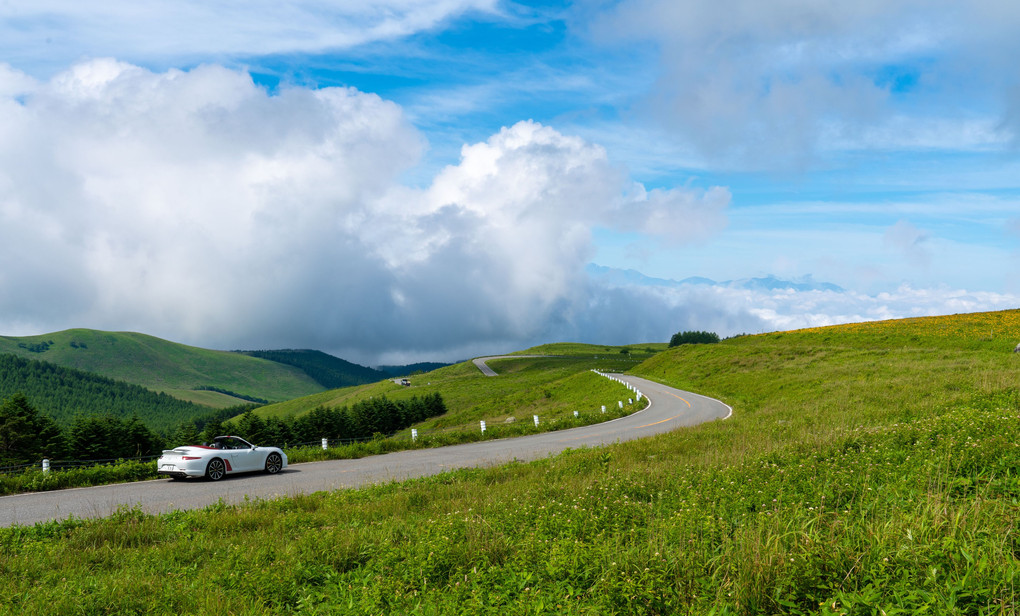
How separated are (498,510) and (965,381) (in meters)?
24.2

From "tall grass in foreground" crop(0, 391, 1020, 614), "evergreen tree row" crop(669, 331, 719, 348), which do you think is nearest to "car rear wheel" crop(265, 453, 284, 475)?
"tall grass in foreground" crop(0, 391, 1020, 614)

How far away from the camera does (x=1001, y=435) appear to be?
9.69 meters

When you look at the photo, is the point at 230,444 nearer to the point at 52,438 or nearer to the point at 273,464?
the point at 273,464

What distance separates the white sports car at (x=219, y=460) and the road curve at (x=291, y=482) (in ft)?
1.07

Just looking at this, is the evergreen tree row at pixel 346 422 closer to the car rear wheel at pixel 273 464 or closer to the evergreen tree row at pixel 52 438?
the evergreen tree row at pixel 52 438

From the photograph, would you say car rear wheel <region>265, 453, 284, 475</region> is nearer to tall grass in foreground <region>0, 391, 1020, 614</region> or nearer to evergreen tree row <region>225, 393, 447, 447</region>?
tall grass in foreground <region>0, 391, 1020, 614</region>

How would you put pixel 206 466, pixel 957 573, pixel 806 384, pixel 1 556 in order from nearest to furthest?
pixel 957 573, pixel 1 556, pixel 206 466, pixel 806 384

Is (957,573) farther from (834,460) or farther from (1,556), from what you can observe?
(1,556)

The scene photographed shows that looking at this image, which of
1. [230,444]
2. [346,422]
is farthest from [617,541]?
[346,422]

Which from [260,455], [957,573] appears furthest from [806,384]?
[957,573]

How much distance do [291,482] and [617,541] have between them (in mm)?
12523

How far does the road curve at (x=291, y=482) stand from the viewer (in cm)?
1304

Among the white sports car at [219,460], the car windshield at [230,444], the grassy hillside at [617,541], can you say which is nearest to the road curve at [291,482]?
the white sports car at [219,460]

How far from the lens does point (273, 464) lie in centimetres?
1906
